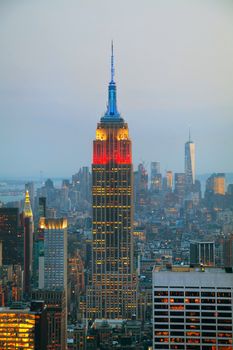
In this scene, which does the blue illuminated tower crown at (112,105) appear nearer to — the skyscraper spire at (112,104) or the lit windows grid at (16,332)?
the skyscraper spire at (112,104)

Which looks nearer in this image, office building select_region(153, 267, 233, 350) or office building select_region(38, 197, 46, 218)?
office building select_region(153, 267, 233, 350)

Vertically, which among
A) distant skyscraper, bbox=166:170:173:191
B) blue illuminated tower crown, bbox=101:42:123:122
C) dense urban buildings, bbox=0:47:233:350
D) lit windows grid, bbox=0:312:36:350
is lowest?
lit windows grid, bbox=0:312:36:350

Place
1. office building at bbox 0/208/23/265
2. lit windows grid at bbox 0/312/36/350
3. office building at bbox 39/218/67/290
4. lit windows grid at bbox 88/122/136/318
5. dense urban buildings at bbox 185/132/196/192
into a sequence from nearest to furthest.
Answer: lit windows grid at bbox 0/312/36/350 < dense urban buildings at bbox 185/132/196/192 < office building at bbox 0/208/23/265 < office building at bbox 39/218/67/290 < lit windows grid at bbox 88/122/136/318

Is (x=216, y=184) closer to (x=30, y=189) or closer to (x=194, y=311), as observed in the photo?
(x=194, y=311)

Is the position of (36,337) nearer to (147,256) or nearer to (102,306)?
(147,256)

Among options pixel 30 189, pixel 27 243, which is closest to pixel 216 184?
pixel 30 189

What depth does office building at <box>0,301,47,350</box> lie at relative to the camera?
16.6 ft

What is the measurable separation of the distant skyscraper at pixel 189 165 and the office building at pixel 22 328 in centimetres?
154

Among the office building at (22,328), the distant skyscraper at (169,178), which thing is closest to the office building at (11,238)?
the office building at (22,328)

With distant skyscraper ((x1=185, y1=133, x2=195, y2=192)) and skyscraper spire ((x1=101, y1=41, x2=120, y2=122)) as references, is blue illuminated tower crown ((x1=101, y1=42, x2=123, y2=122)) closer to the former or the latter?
skyscraper spire ((x1=101, y1=41, x2=120, y2=122))

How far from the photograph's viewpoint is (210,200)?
19.1ft

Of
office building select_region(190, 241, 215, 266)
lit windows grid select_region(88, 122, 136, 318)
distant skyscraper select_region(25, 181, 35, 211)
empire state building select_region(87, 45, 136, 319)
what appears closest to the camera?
office building select_region(190, 241, 215, 266)


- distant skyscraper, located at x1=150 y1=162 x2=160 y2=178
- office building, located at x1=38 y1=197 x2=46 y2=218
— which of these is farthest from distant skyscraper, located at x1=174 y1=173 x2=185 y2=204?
office building, located at x1=38 y1=197 x2=46 y2=218

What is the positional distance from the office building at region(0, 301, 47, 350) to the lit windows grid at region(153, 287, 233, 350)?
92 centimetres
